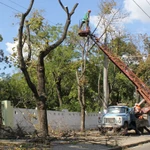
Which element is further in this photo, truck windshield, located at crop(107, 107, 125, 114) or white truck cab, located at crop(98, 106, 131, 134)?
truck windshield, located at crop(107, 107, 125, 114)

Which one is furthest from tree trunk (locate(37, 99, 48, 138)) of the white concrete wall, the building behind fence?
the white concrete wall

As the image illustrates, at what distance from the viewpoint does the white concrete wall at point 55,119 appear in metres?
20.5

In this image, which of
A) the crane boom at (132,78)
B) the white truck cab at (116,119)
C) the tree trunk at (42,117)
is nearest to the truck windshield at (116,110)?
the white truck cab at (116,119)

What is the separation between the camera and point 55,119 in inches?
949

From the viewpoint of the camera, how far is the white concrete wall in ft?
67.2

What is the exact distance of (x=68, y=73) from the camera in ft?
133

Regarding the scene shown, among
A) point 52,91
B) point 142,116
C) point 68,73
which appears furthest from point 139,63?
point 142,116

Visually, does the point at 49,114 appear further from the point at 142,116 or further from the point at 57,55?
the point at 57,55

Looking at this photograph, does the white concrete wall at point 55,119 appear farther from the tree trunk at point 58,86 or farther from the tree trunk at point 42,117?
the tree trunk at point 58,86

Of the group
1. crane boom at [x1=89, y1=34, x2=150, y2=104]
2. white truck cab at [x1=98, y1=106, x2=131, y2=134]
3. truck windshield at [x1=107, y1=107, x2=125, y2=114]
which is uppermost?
crane boom at [x1=89, y1=34, x2=150, y2=104]

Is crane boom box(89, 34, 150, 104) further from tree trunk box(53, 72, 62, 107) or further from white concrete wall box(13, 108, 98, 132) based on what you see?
tree trunk box(53, 72, 62, 107)

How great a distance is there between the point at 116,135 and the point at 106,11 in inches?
489

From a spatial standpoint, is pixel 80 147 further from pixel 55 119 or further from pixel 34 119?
pixel 55 119

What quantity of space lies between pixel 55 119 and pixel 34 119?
2698mm
